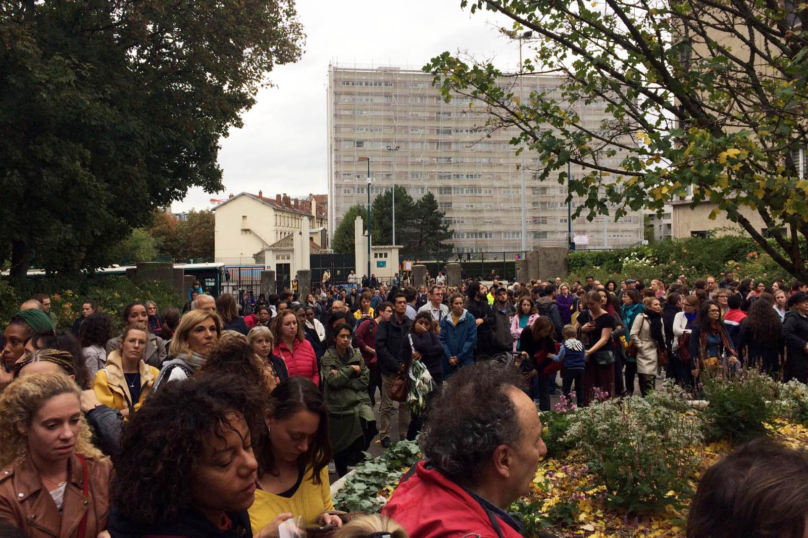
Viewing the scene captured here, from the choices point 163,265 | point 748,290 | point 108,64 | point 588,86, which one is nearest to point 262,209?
point 163,265

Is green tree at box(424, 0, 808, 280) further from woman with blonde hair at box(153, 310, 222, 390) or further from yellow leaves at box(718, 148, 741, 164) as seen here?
woman with blonde hair at box(153, 310, 222, 390)

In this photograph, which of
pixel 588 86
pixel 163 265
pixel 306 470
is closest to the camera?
pixel 306 470

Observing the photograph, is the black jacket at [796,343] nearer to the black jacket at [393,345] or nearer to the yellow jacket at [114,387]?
the black jacket at [393,345]

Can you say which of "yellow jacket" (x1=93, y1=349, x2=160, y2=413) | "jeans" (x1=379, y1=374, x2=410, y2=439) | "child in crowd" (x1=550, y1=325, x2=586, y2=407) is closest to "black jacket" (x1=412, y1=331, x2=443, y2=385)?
"jeans" (x1=379, y1=374, x2=410, y2=439)

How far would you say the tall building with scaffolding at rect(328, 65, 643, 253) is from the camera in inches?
3162

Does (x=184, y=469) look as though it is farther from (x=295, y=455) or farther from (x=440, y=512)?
A: (x=295, y=455)

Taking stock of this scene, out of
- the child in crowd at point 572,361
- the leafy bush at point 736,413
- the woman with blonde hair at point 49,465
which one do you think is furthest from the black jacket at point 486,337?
the woman with blonde hair at point 49,465

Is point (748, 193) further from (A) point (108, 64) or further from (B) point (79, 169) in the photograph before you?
(A) point (108, 64)

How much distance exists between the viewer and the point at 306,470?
11.6 ft

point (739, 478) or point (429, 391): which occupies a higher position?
point (739, 478)

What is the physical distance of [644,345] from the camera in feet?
35.5

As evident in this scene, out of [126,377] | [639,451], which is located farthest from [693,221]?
[126,377]

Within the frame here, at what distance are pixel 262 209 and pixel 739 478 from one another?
94119 millimetres

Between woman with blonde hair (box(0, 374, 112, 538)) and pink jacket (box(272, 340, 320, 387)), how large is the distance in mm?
4507
